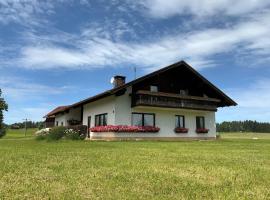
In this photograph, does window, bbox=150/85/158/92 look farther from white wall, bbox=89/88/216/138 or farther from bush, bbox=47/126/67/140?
bush, bbox=47/126/67/140

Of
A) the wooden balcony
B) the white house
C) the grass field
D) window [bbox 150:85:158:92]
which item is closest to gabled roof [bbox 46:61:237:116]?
the white house

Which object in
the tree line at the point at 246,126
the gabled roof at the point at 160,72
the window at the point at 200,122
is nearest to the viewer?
the gabled roof at the point at 160,72

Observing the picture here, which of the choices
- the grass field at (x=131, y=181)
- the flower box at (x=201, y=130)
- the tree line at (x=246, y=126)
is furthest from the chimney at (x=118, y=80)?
the tree line at (x=246, y=126)

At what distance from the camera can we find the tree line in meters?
126

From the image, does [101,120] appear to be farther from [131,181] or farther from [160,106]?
[131,181]

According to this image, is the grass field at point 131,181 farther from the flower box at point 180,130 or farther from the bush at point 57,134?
the flower box at point 180,130

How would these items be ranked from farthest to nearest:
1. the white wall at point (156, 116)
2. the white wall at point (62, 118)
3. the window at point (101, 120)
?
A: the white wall at point (62, 118)
the window at point (101, 120)
the white wall at point (156, 116)

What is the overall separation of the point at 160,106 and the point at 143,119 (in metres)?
2.16

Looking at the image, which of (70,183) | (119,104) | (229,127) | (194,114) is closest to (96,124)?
(119,104)

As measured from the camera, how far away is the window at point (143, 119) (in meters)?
29.1

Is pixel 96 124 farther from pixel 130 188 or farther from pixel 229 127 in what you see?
pixel 229 127

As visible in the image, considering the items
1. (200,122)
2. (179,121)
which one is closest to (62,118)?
(179,121)

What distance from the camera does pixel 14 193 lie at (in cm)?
523

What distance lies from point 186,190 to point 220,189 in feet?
1.89
